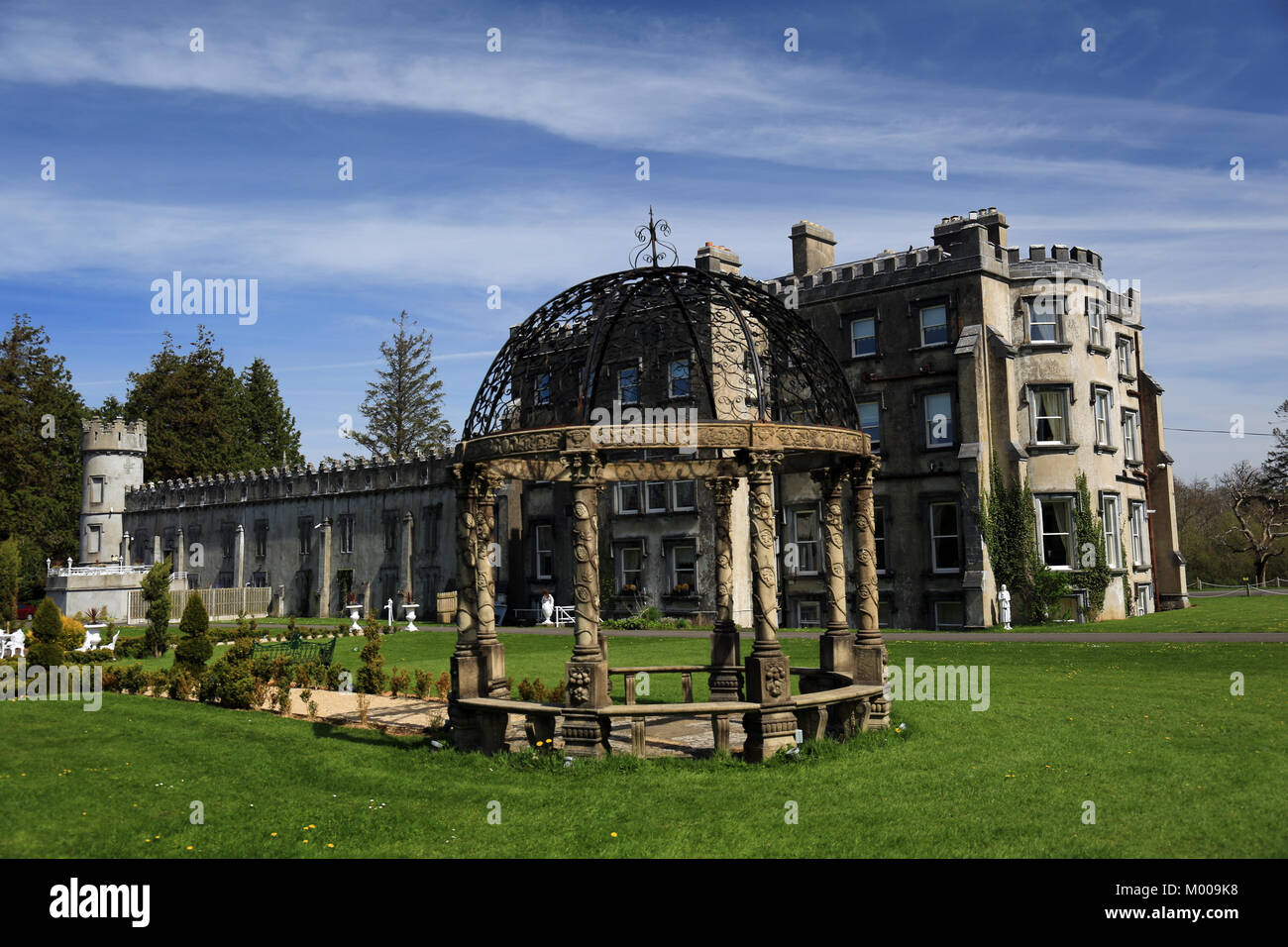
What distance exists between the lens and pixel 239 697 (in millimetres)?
18844

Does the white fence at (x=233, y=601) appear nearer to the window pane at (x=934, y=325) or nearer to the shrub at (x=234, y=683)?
the shrub at (x=234, y=683)

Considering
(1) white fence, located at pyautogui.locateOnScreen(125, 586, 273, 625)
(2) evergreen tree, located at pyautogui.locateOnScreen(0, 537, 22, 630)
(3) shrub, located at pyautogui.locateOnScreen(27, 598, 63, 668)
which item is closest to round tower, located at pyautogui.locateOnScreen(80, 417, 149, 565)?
(1) white fence, located at pyautogui.locateOnScreen(125, 586, 273, 625)

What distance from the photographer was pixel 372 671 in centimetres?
2036

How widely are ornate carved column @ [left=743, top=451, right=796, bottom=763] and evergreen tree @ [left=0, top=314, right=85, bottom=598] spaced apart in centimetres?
6193

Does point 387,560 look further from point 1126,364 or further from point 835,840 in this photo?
point 835,840

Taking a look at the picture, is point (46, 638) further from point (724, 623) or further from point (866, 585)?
point (866, 585)

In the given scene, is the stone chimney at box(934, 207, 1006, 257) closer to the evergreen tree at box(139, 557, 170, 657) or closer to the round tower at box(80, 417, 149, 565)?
the evergreen tree at box(139, 557, 170, 657)

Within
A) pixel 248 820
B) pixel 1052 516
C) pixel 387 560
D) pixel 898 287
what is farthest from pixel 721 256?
pixel 248 820

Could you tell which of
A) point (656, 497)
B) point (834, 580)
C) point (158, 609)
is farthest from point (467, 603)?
point (656, 497)

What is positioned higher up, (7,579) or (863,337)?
(863,337)

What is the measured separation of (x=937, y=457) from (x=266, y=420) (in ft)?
205

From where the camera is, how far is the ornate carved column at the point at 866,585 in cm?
1446

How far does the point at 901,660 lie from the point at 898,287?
699 inches

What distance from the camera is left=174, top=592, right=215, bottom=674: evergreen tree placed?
2144 cm
